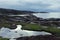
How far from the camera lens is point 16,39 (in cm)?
4141

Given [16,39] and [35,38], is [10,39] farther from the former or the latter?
[35,38]

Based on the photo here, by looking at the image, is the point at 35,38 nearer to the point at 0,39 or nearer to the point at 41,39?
the point at 41,39

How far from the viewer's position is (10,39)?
42312 millimetres

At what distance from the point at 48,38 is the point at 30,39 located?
3.24 m

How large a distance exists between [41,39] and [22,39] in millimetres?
3365

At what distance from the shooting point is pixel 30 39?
39500mm

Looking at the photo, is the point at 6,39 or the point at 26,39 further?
the point at 6,39

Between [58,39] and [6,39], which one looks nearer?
[58,39]

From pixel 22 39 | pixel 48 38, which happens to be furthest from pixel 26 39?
pixel 48 38

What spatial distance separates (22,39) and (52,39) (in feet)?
17.5

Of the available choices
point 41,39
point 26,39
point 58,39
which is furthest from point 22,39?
point 58,39

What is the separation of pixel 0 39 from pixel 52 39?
9825 millimetres

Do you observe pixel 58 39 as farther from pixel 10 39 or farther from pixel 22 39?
pixel 10 39

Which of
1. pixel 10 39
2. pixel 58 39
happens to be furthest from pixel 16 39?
pixel 58 39
